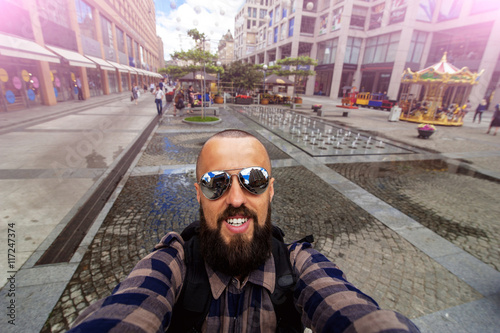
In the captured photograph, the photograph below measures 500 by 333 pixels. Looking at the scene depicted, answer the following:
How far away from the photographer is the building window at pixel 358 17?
37.2 meters

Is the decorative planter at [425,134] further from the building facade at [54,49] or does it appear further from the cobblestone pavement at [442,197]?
the building facade at [54,49]

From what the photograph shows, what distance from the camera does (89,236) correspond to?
3648 millimetres

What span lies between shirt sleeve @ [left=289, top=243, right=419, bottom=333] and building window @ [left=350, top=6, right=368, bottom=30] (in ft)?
153

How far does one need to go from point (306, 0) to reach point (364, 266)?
53.2 metres

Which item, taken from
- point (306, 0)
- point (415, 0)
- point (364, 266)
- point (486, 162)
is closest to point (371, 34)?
point (415, 0)

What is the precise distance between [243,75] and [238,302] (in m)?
28.6

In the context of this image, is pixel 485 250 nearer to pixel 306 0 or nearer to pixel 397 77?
pixel 397 77

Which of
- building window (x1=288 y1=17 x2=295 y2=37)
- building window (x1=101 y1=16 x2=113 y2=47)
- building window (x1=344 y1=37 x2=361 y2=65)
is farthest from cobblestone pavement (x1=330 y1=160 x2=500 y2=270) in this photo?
building window (x1=288 y1=17 x2=295 y2=37)

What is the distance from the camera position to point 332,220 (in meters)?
4.41

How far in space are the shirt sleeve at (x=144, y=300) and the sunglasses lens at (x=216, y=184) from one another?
0.43 m

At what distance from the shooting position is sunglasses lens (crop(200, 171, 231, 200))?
1542 mm

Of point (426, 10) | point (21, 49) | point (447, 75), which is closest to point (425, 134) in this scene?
point (447, 75)

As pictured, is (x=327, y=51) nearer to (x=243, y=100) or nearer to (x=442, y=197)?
(x=243, y=100)

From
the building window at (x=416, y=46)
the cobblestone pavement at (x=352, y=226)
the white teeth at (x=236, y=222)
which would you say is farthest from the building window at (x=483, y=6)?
the white teeth at (x=236, y=222)
